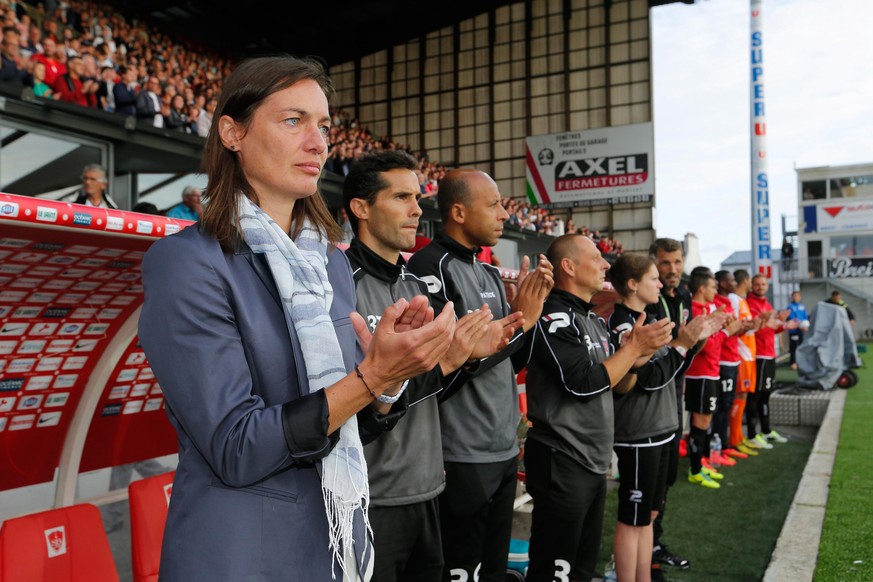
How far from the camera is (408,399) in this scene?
177 cm

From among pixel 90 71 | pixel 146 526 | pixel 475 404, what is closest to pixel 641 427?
pixel 475 404

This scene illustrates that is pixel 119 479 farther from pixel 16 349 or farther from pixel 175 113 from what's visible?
pixel 175 113

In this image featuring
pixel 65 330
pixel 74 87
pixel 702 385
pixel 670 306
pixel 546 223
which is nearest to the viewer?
pixel 65 330

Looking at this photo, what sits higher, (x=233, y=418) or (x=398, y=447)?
(x=233, y=418)

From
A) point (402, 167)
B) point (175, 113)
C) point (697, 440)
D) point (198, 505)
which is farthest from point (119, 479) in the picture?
point (175, 113)

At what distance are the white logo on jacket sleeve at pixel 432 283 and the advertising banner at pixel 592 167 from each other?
20.6 m

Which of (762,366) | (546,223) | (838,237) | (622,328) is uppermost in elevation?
(546,223)

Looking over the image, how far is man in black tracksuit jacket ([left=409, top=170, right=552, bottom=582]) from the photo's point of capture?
8.71 ft

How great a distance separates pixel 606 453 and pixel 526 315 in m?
0.85

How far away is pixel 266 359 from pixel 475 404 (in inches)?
62.8

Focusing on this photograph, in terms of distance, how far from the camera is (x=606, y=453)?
3.16 metres

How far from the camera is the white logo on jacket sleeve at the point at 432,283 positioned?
2.79 metres

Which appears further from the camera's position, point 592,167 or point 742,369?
point 592,167

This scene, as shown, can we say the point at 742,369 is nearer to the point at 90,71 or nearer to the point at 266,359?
the point at 266,359
